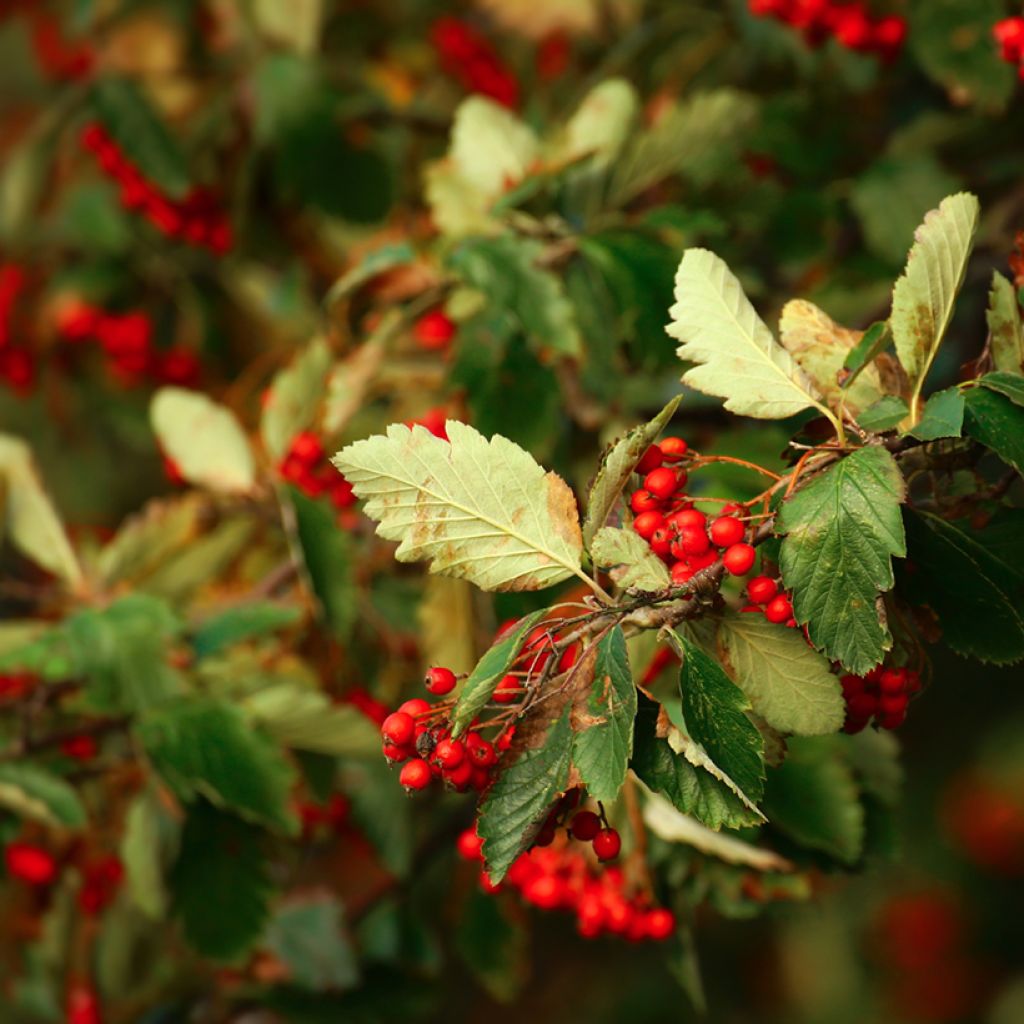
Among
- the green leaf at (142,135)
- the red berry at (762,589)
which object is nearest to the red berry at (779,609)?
the red berry at (762,589)

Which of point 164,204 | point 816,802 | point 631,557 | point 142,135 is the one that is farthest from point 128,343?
point 631,557

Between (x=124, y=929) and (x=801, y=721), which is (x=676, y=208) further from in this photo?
(x=124, y=929)

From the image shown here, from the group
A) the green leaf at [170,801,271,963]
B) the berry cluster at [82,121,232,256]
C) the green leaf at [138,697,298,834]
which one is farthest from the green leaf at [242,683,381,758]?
the berry cluster at [82,121,232,256]

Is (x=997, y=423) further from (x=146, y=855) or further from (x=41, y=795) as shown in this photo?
(x=146, y=855)

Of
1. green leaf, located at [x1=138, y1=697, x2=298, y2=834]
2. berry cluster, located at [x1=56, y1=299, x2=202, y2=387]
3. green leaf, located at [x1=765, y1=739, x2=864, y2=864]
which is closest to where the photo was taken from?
green leaf, located at [x1=765, y1=739, x2=864, y2=864]

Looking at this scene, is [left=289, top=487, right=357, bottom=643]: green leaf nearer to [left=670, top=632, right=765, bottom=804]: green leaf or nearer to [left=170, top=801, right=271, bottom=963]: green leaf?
[left=170, top=801, right=271, bottom=963]: green leaf

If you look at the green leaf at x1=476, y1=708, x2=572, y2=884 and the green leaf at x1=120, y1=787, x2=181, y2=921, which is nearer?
the green leaf at x1=476, y1=708, x2=572, y2=884
